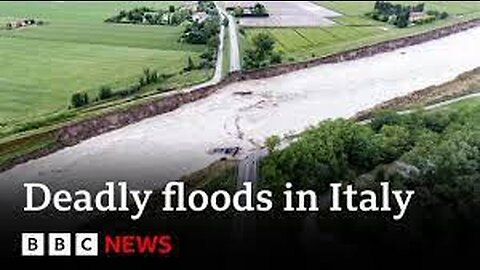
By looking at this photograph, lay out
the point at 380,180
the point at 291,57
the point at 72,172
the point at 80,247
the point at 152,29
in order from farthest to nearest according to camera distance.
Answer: the point at 152,29 < the point at 291,57 < the point at 72,172 < the point at 380,180 < the point at 80,247

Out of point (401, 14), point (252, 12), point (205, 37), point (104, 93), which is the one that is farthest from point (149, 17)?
point (104, 93)

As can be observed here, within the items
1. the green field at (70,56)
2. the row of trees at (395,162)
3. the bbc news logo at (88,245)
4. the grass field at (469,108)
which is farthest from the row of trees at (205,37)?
the bbc news logo at (88,245)

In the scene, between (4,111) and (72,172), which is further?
(4,111)

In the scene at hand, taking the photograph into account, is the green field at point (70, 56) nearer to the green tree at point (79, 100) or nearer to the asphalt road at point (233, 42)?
the green tree at point (79, 100)

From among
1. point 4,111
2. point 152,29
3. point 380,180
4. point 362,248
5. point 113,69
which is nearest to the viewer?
point 362,248

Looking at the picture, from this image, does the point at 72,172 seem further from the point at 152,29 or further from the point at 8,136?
the point at 152,29

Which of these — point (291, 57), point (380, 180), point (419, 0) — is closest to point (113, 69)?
point (291, 57)

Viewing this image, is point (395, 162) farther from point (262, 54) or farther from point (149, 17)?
point (149, 17)

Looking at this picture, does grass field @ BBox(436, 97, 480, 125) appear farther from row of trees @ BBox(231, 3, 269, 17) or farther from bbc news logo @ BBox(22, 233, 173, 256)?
row of trees @ BBox(231, 3, 269, 17)
